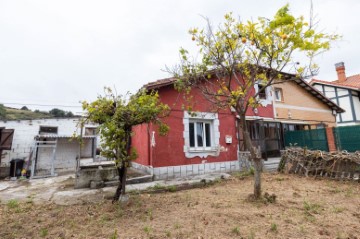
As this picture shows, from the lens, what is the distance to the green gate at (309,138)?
1031 cm

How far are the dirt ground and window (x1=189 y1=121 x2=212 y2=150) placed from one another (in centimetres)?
320

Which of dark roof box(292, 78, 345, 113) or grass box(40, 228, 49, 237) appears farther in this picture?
dark roof box(292, 78, 345, 113)

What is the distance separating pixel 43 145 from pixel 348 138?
52.7 ft

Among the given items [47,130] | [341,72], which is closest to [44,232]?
[47,130]

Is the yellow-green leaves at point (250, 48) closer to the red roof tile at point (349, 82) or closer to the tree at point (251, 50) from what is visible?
the tree at point (251, 50)

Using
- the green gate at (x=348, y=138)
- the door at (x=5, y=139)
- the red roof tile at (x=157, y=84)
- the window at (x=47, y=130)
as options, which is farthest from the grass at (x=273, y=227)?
the window at (x=47, y=130)

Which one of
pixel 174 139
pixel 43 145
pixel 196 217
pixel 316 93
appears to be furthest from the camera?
pixel 316 93

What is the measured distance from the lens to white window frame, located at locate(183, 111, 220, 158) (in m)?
8.16

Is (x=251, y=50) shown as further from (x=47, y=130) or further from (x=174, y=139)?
(x=47, y=130)

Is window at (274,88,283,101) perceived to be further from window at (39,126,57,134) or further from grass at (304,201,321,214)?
window at (39,126,57,134)

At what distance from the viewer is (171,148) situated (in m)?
Answer: 7.73

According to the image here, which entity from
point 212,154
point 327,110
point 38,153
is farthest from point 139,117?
point 327,110

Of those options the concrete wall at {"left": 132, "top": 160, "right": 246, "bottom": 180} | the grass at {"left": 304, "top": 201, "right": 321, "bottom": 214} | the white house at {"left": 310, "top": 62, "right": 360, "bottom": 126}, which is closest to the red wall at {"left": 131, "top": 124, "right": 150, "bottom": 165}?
the concrete wall at {"left": 132, "top": 160, "right": 246, "bottom": 180}

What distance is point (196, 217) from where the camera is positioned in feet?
12.3
